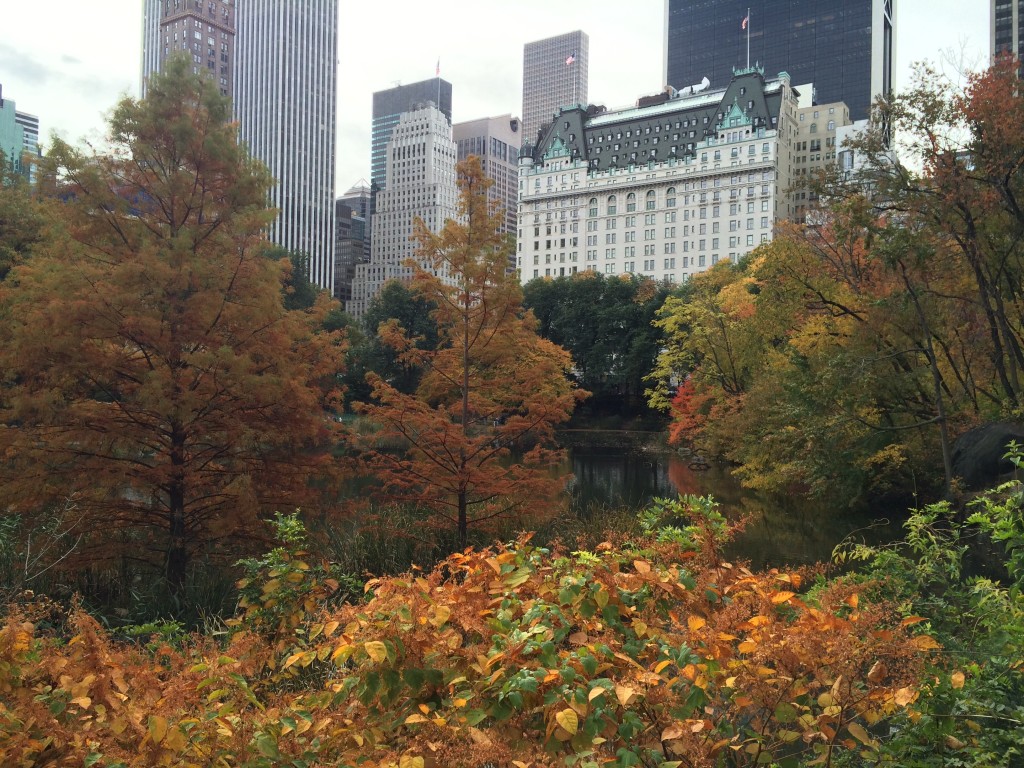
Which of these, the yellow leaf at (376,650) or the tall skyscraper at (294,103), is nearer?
the yellow leaf at (376,650)

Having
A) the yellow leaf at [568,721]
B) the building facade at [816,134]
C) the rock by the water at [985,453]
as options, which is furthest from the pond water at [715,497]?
the building facade at [816,134]

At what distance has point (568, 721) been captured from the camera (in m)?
2.70

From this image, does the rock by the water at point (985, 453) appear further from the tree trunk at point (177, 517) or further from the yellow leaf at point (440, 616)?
the yellow leaf at point (440, 616)

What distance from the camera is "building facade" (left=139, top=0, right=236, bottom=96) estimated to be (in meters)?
125

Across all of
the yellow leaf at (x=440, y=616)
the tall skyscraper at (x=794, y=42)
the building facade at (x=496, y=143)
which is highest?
the tall skyscraper at (x=794, y=42)

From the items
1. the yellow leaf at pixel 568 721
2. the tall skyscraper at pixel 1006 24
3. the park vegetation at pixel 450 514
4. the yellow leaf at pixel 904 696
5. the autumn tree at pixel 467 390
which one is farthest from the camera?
the tall skyscraper at pixel 1006 24

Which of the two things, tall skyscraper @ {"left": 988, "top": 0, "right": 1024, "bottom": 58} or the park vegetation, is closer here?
the park vegetation

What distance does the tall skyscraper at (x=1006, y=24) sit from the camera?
76312 mm

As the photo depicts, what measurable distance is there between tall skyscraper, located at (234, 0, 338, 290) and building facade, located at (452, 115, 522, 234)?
39318mm

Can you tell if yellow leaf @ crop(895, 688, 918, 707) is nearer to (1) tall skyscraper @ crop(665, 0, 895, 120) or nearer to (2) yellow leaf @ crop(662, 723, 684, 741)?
(2) yellow leaf @ crop(662, 723, 684, 741)

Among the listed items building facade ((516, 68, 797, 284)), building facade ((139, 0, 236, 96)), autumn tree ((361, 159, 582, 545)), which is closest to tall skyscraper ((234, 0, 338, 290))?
building facade ((139, 0, 236, 96))

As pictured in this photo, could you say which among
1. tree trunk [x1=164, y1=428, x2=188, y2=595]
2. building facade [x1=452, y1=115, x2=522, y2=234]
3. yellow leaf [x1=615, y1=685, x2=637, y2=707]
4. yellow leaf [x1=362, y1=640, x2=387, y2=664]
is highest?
building facade [x1=452, y1=115, x2=522, y2=234]

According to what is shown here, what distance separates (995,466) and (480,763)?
15.0 meters

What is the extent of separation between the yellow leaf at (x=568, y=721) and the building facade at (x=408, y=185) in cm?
13736
